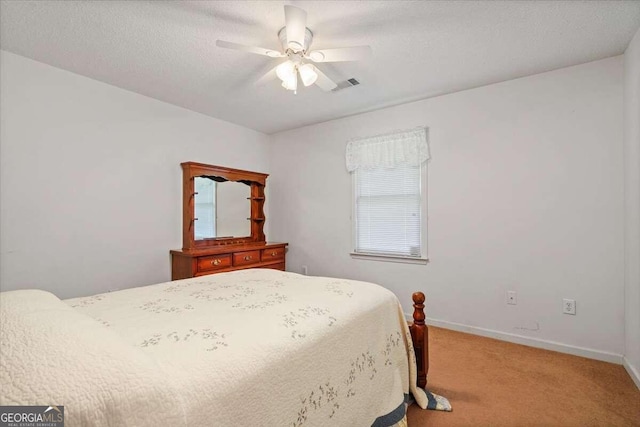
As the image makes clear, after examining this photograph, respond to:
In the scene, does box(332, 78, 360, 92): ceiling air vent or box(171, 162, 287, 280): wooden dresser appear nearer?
box(332, 78, 360, 92): ceiling air vent

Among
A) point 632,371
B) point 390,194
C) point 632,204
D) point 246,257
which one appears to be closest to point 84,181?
point 246,257

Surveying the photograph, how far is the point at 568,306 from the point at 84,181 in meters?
4.21

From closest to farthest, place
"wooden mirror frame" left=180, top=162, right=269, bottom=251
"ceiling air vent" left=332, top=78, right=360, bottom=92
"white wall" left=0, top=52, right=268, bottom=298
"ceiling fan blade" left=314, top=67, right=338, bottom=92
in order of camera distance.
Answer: "ceiling fan blade" left=314, top=67, right=338, bottom=92
"white wall" left=0, top=52, right=268, bottom=298
"ceiling air vent" left=332, top=78, right=360, bottom=92
"wooden mirror frame" left=180, top=162, right=269, bottom=251

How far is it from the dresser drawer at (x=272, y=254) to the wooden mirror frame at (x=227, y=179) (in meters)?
0.33

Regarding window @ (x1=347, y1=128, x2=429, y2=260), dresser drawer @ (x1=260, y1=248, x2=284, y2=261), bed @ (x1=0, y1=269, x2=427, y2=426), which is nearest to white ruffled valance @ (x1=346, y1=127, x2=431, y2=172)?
window @ (x1=347, y1=128, x2=429, y2=260)

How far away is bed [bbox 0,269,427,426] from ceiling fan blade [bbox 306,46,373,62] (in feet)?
4.57

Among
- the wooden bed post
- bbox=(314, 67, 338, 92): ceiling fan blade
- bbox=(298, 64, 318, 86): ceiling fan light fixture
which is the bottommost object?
the wooden bed post

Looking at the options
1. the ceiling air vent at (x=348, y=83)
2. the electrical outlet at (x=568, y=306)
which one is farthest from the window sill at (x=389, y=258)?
the ceiling air vent at (x=348, y=83)

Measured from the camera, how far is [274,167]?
13.9ft

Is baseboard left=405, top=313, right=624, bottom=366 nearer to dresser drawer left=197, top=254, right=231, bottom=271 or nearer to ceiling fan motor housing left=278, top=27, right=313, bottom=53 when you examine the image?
dresser drawer left=197, top=254, right=231, bottom=271

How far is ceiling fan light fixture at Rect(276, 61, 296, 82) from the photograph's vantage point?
6.17 feet

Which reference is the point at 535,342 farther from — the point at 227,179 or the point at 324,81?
the point at 227,179

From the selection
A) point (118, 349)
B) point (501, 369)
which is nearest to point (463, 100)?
point (501, 369)

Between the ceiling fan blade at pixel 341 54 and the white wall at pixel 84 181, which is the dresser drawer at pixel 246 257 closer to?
the white wall at pixel 84 181
